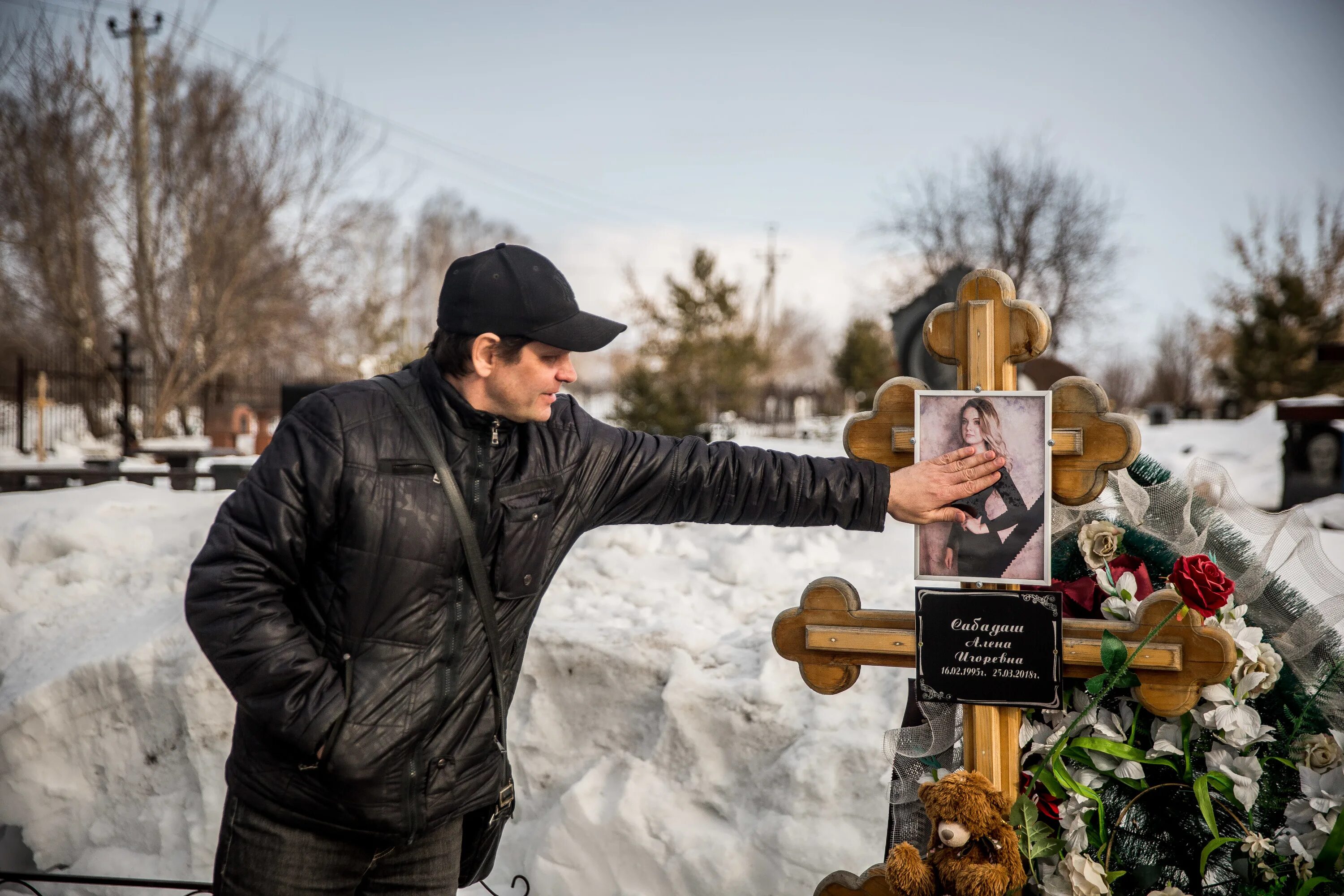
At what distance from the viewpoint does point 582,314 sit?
6.75 ft

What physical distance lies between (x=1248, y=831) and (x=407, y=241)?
141 ft

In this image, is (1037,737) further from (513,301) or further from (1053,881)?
(513,301)

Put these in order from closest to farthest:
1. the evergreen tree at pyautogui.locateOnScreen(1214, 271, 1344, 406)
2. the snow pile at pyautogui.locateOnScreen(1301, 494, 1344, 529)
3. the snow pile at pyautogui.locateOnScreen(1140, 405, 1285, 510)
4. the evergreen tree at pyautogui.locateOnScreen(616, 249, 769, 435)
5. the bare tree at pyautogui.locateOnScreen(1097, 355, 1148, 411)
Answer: the snow pile at pyautogui.locateOnScreen(1301, 494, 1344, 529), the snow pile at pyautogui.locateOnScreen(1140, 405, 1285, 510), the evergreen tree at pyautogui.locateOnScreen(616, 249, 769, 435), the evergreen tree at pyautogui.locateOnScreen(1214, 271, 1344, 406), the bare tree at pyautogui.locateOnScreen(1097, 355, 1148, 411)

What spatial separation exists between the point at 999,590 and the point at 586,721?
230 centimetres

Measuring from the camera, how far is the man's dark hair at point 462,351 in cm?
197

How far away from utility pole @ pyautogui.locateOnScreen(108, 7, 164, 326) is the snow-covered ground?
602 inches

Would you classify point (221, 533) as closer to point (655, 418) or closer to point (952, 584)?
point (952, 584)

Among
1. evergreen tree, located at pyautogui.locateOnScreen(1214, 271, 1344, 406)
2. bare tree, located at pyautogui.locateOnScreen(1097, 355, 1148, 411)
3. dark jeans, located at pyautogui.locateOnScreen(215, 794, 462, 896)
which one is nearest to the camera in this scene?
dark jeans, located at pyautogui.locateOnScreen(215, 794, 462, 896)

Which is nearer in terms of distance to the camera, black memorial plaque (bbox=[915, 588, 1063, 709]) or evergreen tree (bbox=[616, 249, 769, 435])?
black memorial plaque (bbox=[915, 588, 1063, 709])

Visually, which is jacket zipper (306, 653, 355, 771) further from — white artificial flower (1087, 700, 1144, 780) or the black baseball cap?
white artificial flower (1087, 700, 1144, 780)

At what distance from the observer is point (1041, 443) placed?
1.99 meters

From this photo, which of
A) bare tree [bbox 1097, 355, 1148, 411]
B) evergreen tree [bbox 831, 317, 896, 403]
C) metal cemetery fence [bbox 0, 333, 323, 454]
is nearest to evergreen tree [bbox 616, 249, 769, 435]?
evergreen tree [bbox 831, 317, 896, 403]

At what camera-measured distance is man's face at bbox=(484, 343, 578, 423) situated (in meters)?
1.98

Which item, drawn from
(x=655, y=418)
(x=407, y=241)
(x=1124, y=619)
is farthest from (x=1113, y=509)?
(x=407, y=241)
